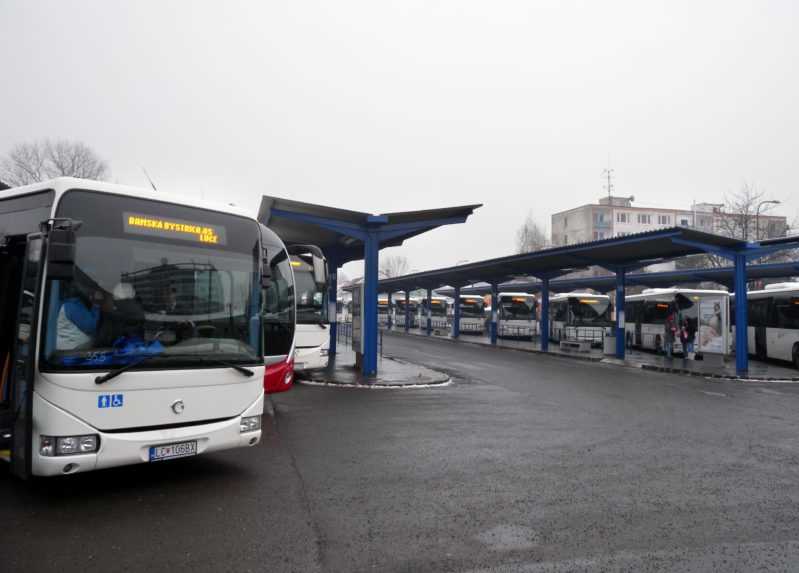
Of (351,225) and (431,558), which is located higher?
(351,225)

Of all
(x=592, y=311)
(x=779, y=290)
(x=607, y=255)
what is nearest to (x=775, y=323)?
(x=779, y=290)

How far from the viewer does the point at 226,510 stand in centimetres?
546

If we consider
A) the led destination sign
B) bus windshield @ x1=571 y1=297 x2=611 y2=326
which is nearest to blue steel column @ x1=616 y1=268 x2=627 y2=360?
bus windshield @ x1=571 y1=297 x2=611 y2=326

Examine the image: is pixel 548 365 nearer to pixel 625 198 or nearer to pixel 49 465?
pixel 49 465

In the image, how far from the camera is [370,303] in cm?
1694

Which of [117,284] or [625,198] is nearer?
[117,284]

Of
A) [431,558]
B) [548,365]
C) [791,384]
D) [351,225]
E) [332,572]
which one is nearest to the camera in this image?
[332,572]

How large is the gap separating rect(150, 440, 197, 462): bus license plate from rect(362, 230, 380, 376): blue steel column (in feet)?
35.6

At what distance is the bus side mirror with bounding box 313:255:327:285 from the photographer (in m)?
11.0

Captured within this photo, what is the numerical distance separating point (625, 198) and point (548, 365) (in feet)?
255

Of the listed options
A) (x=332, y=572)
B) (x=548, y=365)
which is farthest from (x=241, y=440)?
(x=548, y=365)

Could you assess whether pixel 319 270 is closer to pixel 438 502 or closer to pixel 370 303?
pixel 370 303

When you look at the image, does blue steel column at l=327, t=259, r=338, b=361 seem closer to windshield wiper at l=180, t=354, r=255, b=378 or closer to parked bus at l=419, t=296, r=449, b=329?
windshield wiper at l=180, t=354, r=255, b=378

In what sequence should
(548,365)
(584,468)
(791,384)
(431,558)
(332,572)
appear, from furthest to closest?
(548,365) < (791,384) < (584,468) < (431,558) < (332,572)
